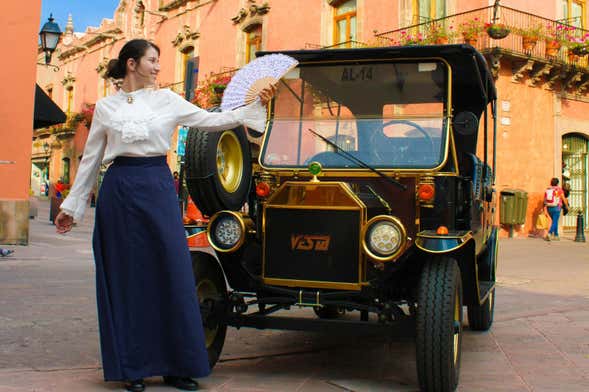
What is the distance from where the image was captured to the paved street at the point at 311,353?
4215mm

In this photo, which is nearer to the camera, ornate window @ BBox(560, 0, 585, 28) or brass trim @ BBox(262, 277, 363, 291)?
brass trim @ BBox(262, 277, 363, 291)

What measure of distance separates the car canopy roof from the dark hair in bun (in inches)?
43.8

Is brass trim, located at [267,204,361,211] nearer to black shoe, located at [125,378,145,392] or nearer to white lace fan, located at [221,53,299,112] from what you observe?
white lace fan, located at [221,53,299,112]

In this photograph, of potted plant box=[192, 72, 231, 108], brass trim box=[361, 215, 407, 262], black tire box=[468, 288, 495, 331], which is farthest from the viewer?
potted plant box=[192, 72, 231, 108]

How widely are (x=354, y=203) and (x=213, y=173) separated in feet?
2.95

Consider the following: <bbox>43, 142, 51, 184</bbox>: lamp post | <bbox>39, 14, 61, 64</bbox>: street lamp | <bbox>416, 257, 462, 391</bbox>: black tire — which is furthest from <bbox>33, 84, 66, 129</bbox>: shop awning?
<bbox>43, 142, 51, 184</bbox>: lamp post

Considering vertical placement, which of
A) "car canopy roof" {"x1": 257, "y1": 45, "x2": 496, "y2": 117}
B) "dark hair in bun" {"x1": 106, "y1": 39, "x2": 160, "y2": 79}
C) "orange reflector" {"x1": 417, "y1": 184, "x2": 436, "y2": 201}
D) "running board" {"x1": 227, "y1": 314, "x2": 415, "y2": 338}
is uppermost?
"car canopy roof" {"x1": 257, "y1": 45, "x2": 496, "y2": 117}

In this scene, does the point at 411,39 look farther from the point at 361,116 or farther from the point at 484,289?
the point at 361,116

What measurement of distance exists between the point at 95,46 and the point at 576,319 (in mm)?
37962

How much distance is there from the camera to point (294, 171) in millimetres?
4699

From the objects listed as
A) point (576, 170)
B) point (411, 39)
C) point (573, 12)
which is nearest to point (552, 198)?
point (576, 170)

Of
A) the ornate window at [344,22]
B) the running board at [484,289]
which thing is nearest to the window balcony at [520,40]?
the ornate window at [344,22]

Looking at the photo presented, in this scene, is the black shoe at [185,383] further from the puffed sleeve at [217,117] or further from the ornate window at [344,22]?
the ornate window at [344,22]

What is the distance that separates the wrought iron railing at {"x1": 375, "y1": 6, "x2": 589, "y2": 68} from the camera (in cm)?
1930
